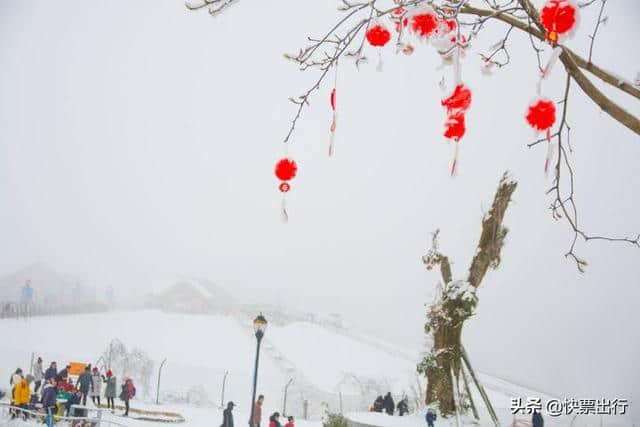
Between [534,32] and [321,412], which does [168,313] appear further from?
[534,32]

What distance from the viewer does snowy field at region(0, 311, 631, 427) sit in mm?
11235

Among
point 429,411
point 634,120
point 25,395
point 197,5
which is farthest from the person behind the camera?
point 25,395

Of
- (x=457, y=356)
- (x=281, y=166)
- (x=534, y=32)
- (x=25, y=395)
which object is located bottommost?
(x=25, y=395)

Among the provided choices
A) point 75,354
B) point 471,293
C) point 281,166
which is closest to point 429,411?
point 471,293

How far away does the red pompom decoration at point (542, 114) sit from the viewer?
1.83 metres

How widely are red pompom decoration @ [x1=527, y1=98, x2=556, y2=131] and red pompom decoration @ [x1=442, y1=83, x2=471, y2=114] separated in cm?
22

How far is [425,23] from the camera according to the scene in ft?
5.90

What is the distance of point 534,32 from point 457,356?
4499 millimetres

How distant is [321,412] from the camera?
11.9 m

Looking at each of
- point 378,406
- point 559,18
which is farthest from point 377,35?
point 378,406

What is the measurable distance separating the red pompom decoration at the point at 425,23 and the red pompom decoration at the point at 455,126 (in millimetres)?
301

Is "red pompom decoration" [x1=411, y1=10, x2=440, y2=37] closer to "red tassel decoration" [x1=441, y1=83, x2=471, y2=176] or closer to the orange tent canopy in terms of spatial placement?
"red tassel decoration" [x1=441, y1=83, x2=471, y2=176]

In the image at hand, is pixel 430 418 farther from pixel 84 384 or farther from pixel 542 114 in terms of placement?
pixel 84 384

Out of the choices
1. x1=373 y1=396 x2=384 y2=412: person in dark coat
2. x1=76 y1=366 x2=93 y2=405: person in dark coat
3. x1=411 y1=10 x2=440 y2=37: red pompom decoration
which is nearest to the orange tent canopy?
x1=76 y1=366 x2=93 y2=405: person in dark coat
